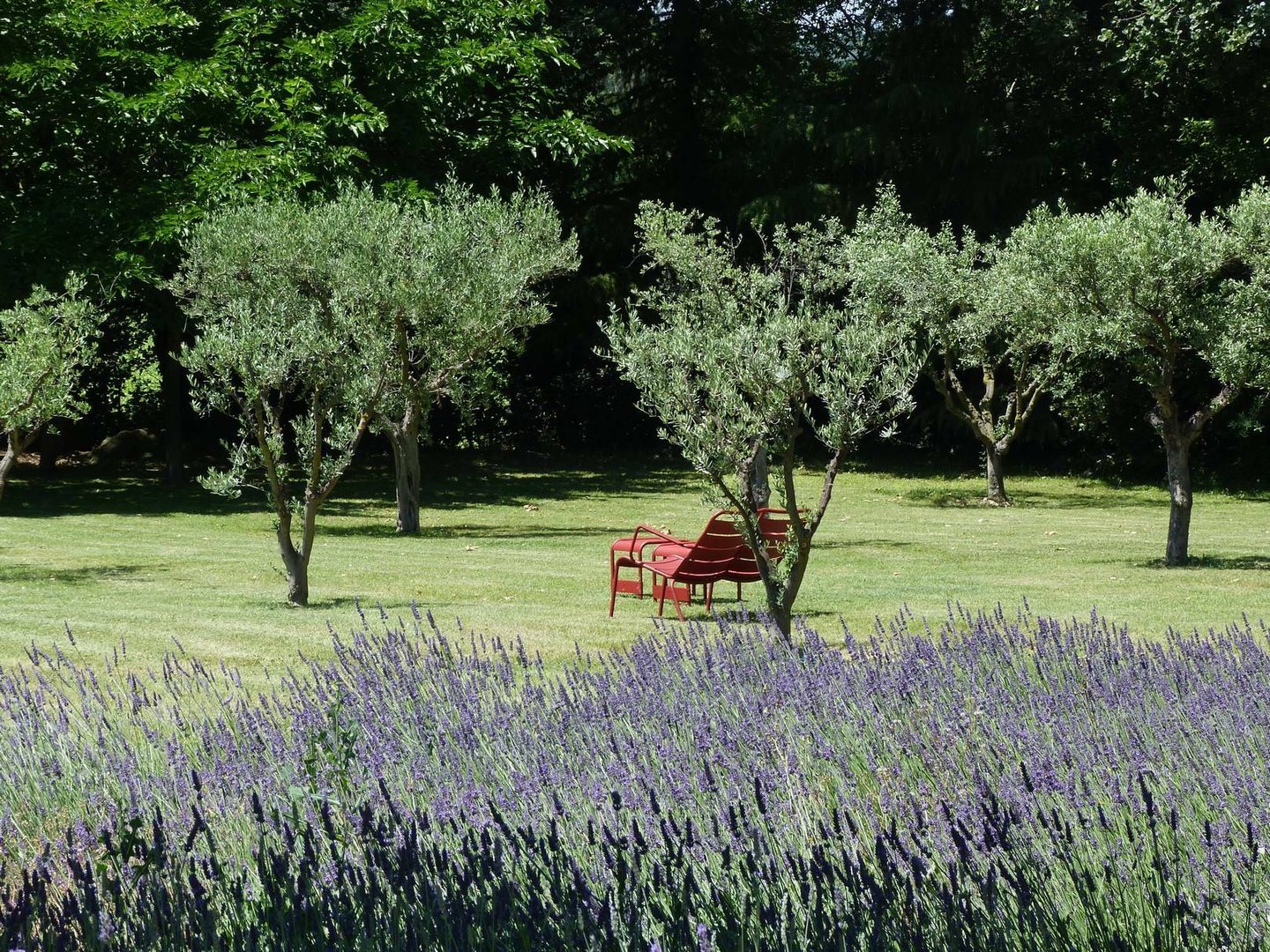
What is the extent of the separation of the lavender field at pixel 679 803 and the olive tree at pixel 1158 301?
8.07 m

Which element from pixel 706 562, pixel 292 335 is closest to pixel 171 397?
pixel 292 335

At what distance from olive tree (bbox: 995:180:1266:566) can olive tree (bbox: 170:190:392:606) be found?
761 cm

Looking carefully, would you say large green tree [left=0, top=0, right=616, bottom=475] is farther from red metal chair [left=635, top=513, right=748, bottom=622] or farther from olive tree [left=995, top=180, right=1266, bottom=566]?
red metal chair [left=635, top=513, right=748, bottom=622]

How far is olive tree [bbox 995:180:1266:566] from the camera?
48.3 ft

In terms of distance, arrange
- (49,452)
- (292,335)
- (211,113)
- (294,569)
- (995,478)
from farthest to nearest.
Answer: (49,452) < (995,478) < (211,113) < (294,569) < (292,335)

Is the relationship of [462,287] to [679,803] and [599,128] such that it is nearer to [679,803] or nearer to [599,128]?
[679,803]

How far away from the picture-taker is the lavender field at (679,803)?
122 inches

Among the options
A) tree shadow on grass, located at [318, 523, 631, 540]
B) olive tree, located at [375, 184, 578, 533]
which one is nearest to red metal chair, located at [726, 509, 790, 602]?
olive tree, located at [375, 184, 578, 533]

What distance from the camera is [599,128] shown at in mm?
34312

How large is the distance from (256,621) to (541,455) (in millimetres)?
24034

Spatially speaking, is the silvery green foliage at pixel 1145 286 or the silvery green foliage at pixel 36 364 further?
the silvery green foliage at pixel 1145 286

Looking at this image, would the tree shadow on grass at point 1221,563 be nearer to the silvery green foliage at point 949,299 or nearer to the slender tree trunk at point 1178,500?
the slender tree trunk at point 1178,500

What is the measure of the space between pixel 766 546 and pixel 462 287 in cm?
816

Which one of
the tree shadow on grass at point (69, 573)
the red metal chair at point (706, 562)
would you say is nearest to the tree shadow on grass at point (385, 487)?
the tree shadow on grass at point (69, 573)
